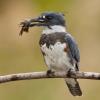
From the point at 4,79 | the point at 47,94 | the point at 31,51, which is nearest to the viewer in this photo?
the point at 4,79

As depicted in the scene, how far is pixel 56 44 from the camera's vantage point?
4.73 meters

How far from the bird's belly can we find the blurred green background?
9.37ft

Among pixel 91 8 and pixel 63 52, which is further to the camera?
pixel 91 8

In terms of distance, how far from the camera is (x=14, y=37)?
840 centimetres

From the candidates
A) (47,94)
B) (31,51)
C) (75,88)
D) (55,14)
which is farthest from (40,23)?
(31,51)

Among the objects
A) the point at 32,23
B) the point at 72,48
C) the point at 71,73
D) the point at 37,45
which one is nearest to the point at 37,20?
the point at 32,23

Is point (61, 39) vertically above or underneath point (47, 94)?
above

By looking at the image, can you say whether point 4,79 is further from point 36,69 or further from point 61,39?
point 36,69

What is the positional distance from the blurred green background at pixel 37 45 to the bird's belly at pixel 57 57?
2.86 meters

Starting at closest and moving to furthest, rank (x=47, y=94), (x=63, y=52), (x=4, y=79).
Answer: (x=4, y=79)
(x=63, y=52)
(x=47, y=94)

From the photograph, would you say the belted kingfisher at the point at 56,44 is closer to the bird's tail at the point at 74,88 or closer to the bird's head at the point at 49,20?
the bird's head at the point at 49,20

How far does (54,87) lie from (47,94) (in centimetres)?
20

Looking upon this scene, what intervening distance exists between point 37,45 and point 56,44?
356 centimetres

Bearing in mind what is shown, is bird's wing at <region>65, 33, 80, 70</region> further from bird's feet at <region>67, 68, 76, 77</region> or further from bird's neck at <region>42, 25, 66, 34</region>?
bird's feet at <region>67, 68, 76, 77</region>
